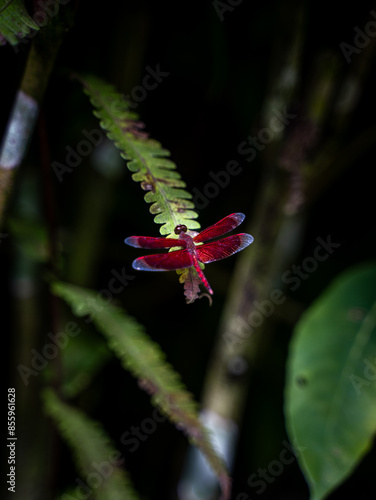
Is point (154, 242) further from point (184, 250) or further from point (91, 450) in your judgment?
point (91, 450)

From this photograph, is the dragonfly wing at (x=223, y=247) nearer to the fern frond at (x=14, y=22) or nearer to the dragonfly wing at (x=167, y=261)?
the dragonfly wing at (x=167, y=261)

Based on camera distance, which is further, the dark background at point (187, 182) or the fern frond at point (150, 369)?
the dark background at point (187, 182)

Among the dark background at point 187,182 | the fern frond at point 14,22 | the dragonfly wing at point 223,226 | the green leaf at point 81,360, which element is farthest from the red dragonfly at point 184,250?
the green leaf at point 81,360

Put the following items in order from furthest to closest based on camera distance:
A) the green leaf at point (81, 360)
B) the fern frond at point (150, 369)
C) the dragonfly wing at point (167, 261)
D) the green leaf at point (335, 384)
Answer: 1. the green leaf at point (81, 360)
2. the green leaf at point (335, 384)
3. the fern frond at point (150, 369)
4. the dragonfly wing at point (167, 261)

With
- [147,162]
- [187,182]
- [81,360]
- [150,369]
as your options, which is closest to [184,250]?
[147,162]

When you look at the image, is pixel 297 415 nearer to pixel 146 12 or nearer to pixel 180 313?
pixel 180 313

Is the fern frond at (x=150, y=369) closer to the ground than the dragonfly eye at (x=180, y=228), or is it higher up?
closer to the ground

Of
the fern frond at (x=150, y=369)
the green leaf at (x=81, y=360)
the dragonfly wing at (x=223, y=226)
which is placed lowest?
the green leaf at (x=81, y=360)

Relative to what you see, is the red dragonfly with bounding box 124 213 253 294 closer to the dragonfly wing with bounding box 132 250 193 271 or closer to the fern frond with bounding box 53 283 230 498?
the dragonfly wing with bounding box 132 250 193 271

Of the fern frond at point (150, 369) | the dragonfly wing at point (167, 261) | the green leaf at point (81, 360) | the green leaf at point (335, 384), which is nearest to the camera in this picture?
the dragonfly wing at point (167, 261)
